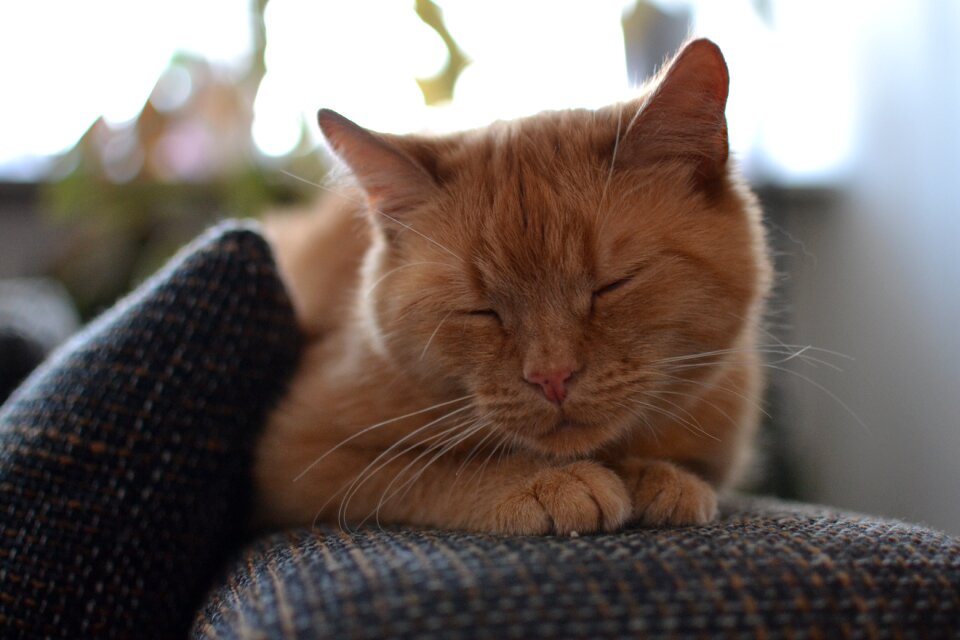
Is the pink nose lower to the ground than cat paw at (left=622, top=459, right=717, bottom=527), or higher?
higher

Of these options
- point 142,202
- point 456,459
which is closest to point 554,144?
point 456,459

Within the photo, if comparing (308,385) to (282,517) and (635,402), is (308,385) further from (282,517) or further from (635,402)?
(635,402)

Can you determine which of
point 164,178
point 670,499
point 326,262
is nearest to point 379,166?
point 326,262

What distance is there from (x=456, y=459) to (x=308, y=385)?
0.31 metres

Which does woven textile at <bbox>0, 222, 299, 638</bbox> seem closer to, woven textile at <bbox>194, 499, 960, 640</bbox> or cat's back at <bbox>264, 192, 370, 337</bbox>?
woven textile at <bbox>194, 499, 960, 640</bbox>

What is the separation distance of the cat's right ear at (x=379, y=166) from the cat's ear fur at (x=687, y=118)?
12.9 inches

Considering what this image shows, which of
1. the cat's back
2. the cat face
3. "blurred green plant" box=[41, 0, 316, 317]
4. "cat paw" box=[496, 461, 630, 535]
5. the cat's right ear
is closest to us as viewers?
"cat paw" box=[496, 461, 630, 535]

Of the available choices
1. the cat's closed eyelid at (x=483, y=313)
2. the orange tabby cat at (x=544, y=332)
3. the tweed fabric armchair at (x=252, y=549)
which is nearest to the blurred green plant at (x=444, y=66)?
the orange tabby cat at (x=544, y=332)

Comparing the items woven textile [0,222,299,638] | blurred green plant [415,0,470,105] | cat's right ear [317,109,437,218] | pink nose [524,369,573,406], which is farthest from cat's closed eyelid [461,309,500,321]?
blurred green plant [415,0,470,105]

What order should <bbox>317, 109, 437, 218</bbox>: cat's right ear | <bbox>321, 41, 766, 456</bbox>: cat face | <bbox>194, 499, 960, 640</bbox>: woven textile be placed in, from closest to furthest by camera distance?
<bbox>194, 499, 960, 640</bbox>: woven textile → <bbox>321, 41, 766, 456</bbox>: cat face → <bbox>317, 109, 437, 218</bbox>: cat's right ear

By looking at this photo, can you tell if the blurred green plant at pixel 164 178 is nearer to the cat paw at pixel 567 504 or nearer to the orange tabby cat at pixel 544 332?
the orange tabby cat at pixel 544 332

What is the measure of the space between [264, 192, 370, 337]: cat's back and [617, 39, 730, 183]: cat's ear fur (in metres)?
0.62

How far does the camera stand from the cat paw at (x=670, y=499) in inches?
39.4

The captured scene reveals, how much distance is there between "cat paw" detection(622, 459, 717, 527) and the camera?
39.4 inches
